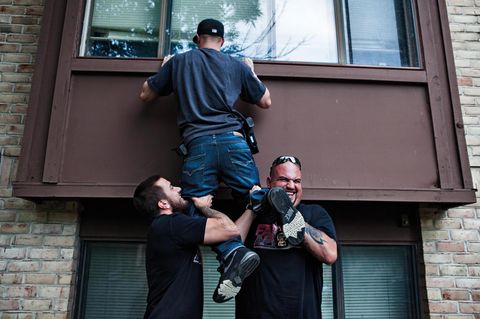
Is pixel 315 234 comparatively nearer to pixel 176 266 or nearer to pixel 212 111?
pixel 176 266

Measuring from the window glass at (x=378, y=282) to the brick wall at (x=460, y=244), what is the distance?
0.69 ft

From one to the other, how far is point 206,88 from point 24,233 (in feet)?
6.58

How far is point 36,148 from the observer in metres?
3.67

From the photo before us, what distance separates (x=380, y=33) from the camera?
4.23 metres

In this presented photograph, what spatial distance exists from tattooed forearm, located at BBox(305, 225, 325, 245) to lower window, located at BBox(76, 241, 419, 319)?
120 centimetres

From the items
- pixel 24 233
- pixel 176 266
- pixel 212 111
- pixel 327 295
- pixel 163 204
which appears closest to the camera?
pixel 176 266

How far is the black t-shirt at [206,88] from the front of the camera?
3133 mm

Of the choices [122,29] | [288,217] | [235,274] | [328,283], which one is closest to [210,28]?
[122,29]

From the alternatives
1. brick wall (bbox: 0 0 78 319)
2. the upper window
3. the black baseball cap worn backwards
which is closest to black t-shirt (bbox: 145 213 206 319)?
brick wall (bbox: 0 0 78 319)

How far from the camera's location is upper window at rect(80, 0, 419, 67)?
4102 millimetres

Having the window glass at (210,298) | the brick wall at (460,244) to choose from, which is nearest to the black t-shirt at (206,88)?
the window glass at (210,298)

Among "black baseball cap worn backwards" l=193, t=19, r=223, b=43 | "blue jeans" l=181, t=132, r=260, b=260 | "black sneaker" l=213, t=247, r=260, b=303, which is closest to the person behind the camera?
"black sneaker" l=213, t=247, r=260, b=303

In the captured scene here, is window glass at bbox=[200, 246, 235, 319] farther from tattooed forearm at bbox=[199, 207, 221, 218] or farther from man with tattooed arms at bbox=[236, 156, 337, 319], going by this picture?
tattooed forearm at bbox=[199, 207, 221, 218]

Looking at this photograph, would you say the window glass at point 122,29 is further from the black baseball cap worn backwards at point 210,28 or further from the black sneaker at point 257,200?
the black sneaker at point 257,200
